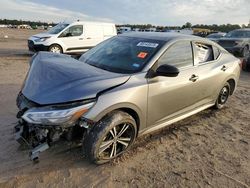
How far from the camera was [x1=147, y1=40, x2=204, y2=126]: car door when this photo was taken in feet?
12.9

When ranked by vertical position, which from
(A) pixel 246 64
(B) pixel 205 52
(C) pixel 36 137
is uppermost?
(B) pixel 205 52

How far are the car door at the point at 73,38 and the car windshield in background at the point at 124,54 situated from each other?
968 cm

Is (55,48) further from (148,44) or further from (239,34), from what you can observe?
(239,34)

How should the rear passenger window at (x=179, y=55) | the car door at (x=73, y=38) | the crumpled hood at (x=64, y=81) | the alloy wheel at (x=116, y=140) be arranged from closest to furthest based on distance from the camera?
1. the crumpled hood at (x=64, y=81)
2. the alloy wheel at (x=116, y=140)
3. the rear passenger window at (x=179, y=55)
4. the car door at (x=73, y=38)

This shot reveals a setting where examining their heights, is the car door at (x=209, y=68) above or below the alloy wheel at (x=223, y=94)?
above

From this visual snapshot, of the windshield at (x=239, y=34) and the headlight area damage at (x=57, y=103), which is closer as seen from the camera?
the headlight area damage at (x=57, y=103)

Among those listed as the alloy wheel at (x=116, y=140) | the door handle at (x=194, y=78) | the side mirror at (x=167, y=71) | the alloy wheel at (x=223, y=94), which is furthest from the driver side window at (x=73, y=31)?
the alloy wheel at (x=116, y=140)

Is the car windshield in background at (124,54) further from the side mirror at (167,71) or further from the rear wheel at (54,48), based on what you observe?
the rear wheel at (54,48)

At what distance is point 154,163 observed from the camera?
3729mm

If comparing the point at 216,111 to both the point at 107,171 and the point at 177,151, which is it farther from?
the point at 107,171

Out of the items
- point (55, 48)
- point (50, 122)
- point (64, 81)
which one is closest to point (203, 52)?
point (64, 81)

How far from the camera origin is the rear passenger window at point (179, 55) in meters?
4.18

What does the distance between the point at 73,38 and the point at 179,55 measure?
10589 mm

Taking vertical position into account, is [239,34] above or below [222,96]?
above
